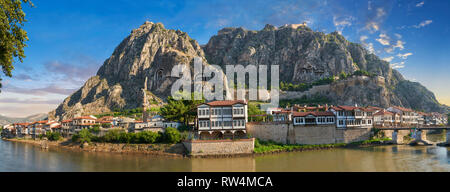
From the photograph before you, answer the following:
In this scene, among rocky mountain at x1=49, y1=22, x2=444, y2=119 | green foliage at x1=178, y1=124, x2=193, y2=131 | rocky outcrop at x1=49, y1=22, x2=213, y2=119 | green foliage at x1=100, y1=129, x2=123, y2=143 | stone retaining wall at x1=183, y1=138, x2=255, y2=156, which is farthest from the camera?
rocky outcrop at x1=49, y1=22, x2=213, y2=119

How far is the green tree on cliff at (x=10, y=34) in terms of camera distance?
2144 cm

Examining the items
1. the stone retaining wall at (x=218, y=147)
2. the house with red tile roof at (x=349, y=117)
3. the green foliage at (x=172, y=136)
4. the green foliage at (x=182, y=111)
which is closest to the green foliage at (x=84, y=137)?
the green foliage at (x=182, y=111)

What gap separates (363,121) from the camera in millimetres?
49906

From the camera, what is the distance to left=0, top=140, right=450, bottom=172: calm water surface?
99.7ft

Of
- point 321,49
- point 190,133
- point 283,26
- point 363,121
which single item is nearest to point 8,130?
point 190,133

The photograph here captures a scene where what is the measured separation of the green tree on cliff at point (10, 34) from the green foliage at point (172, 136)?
23820 millimetres

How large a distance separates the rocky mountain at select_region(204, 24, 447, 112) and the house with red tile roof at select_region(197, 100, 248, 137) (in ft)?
236

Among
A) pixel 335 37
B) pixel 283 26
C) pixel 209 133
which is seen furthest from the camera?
pixel 283 26

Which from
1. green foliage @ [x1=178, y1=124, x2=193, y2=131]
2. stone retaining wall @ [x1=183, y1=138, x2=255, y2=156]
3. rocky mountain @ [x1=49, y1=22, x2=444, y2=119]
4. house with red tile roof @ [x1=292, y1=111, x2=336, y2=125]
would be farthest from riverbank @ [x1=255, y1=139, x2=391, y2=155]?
rocky mountain @ [x1=49, y1=22, x2=444, y2=119]

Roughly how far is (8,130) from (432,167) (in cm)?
12516

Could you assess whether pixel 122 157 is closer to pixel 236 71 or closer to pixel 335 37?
pixel 236 71

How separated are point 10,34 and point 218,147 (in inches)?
1120

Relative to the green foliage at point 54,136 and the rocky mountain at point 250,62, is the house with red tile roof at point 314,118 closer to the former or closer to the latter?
the green foliage at point 54,136

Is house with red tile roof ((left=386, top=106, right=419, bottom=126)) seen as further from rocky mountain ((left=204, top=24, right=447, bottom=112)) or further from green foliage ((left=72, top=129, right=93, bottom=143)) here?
green foliage ((left=72, top=129, right=93, bottom=143))
